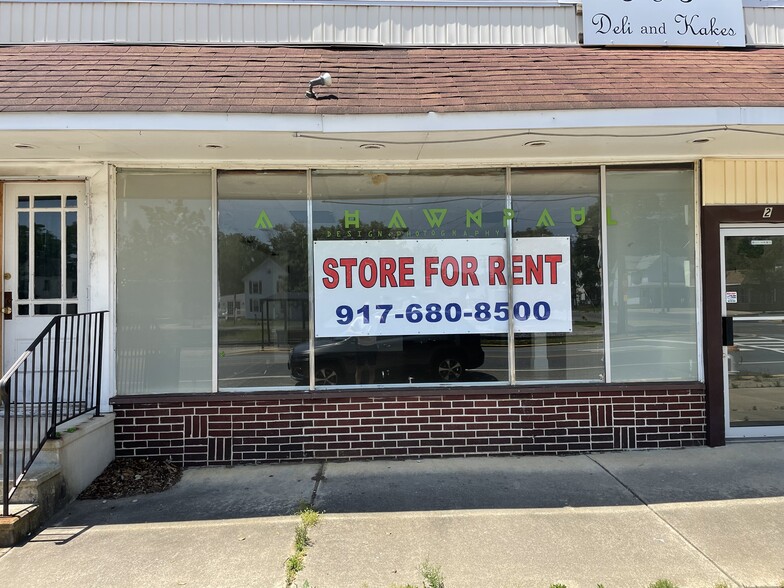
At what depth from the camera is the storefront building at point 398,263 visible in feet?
17.1

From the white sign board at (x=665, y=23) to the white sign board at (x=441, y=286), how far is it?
2371 millimetres

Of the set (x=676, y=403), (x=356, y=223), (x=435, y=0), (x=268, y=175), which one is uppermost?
(x=435, y=0)

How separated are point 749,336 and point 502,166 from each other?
3162mm

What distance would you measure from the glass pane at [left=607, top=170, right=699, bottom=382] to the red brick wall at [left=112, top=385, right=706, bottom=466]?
1.25ft

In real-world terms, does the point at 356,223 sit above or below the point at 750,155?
below

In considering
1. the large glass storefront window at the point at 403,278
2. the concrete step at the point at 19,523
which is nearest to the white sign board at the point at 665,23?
the large glass storefront window at the point at 403,278

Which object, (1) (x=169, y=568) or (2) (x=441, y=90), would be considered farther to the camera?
(2) (x=441, y=90)

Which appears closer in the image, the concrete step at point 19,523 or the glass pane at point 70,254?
the concrete step at point 19,523

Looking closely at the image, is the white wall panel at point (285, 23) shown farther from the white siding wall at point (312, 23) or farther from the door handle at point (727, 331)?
the door handle at point (727, 331)

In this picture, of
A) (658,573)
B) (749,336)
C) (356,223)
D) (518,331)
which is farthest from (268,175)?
(749,336)

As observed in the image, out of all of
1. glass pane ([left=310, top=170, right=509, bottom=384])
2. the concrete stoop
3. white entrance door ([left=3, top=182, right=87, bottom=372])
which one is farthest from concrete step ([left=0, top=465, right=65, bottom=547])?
glass pane ([left=310, top=170, right=509, bottom=384])

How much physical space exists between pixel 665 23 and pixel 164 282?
19.5ft

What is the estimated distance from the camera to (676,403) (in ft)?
17.7

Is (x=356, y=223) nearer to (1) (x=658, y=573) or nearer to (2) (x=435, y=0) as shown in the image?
(2) (x=435, y=0)
